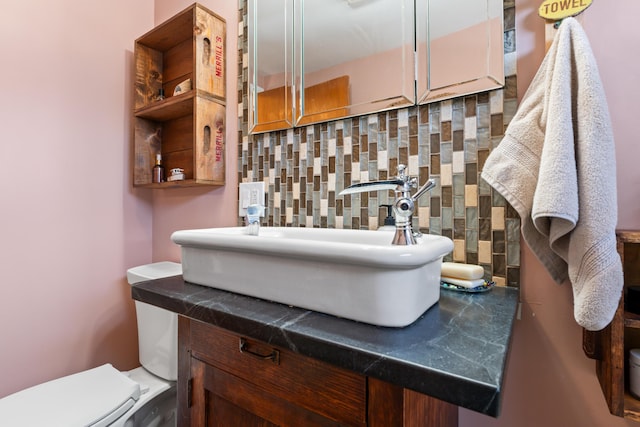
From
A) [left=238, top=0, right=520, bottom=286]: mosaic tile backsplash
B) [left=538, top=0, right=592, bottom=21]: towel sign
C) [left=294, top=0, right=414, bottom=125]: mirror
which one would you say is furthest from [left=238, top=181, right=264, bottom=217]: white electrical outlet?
[left=538, top=0, right=592, bottom=21]: towel sign

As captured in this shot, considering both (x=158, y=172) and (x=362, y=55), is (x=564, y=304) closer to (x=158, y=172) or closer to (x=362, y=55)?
(x=362, y=55)

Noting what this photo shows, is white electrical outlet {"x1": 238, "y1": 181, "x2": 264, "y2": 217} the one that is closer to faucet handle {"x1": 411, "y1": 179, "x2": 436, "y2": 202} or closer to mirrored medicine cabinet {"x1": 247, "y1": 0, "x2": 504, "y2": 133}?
mirrored medicine cabinet {"x1": 247, "y1": 0, "x2": 504, "y2": 133}

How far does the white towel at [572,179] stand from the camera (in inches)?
18.8

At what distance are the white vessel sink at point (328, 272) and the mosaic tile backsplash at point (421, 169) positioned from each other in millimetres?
175

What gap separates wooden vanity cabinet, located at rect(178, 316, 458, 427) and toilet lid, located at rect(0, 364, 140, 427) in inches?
15.1

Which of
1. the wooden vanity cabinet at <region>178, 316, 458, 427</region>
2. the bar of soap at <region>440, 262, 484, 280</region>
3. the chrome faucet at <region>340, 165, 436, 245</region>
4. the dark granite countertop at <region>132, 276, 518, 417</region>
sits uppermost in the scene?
the chrome faucet at <region>340, 165, 436, 245</region>

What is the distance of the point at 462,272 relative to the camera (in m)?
0.68

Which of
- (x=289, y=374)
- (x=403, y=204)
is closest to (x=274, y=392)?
(x=289, y=374)

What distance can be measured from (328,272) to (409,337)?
0.16m

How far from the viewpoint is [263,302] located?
60 cm

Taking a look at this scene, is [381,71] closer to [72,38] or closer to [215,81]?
[215,81]

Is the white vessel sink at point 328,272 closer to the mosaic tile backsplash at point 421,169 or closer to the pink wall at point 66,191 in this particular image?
the mosaic tile backsplash at point 421,169

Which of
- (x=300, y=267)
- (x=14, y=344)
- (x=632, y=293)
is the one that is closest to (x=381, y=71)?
(x=300, y=267)

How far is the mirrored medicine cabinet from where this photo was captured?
0.77 metres
